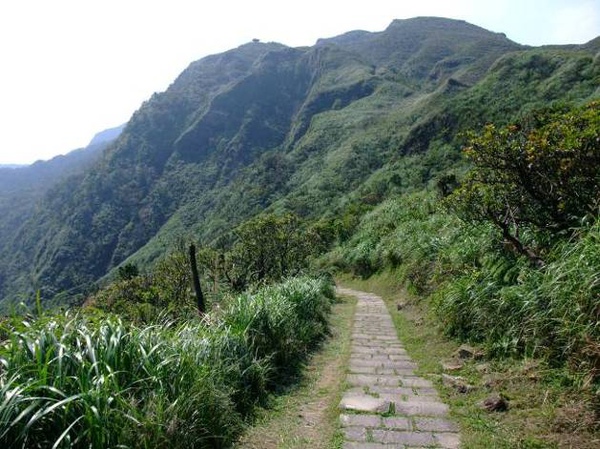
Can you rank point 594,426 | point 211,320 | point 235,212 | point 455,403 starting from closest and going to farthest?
point 594,426, point 455,403, point 211,320, point 235,212

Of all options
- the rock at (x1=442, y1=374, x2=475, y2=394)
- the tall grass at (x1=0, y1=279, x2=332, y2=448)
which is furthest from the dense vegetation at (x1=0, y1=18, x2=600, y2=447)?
the rock at (x1=442, y1=374, x2=475, y2=394)

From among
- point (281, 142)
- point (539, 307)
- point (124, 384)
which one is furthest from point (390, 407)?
point (281, 142)

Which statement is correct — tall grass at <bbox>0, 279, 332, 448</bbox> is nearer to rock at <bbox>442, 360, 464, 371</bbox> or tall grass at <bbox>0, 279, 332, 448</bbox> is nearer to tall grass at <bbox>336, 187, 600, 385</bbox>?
rock at <bbox>442, 360, 464, 371</bbox>

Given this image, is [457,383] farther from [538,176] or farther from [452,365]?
[538,176]

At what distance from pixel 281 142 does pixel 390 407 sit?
13792cm

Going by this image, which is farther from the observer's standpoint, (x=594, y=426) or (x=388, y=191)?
(x=388, y=191)

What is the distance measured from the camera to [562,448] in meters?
3.17

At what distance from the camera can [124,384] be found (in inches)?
129

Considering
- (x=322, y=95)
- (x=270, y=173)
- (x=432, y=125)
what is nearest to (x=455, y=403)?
(x=432, y=125)

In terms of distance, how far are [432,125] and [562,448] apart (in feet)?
180

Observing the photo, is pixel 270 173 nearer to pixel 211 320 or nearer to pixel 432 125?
pixel 432 125

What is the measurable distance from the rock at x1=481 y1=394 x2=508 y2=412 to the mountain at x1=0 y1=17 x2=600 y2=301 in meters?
33.7

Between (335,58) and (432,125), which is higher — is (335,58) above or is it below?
above

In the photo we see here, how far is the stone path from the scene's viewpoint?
3.62 meters
